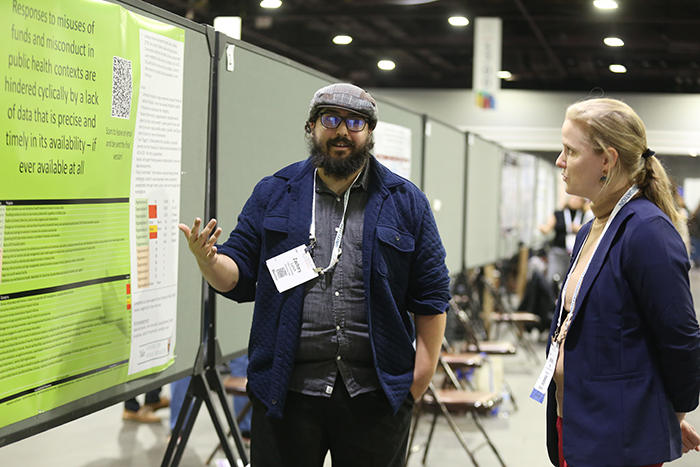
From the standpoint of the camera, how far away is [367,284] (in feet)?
5.50

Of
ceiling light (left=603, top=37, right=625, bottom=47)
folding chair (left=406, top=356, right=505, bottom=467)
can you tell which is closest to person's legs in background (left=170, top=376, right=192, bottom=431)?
folding chair (left=406, top=356, right=505, bottom=467)

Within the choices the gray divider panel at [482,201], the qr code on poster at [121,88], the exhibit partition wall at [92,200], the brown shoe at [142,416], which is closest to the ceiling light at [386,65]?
the gray divider panel at [482,201]

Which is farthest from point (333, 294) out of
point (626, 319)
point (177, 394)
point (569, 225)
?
point (569, 225)

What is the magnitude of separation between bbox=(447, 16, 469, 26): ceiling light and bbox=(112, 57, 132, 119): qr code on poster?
8.51 meters

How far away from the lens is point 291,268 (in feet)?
5.55

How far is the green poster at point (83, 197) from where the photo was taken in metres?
1.38

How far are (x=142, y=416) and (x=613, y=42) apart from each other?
946 cm

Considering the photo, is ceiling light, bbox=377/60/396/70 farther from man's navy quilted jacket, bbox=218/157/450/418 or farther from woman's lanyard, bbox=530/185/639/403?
woman's lanyard, bbox=530/185/639/403

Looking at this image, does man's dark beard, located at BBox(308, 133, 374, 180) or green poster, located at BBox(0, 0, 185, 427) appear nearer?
green poster, located at BBox(0, 0, 185, 427)

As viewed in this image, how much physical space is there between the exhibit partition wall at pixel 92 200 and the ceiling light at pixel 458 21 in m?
8.13

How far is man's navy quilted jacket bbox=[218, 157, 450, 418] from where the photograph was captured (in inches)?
66.2

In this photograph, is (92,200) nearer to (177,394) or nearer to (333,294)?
(333,294)

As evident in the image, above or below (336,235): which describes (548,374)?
below

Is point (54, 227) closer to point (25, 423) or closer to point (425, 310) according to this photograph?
point (25, 423)
